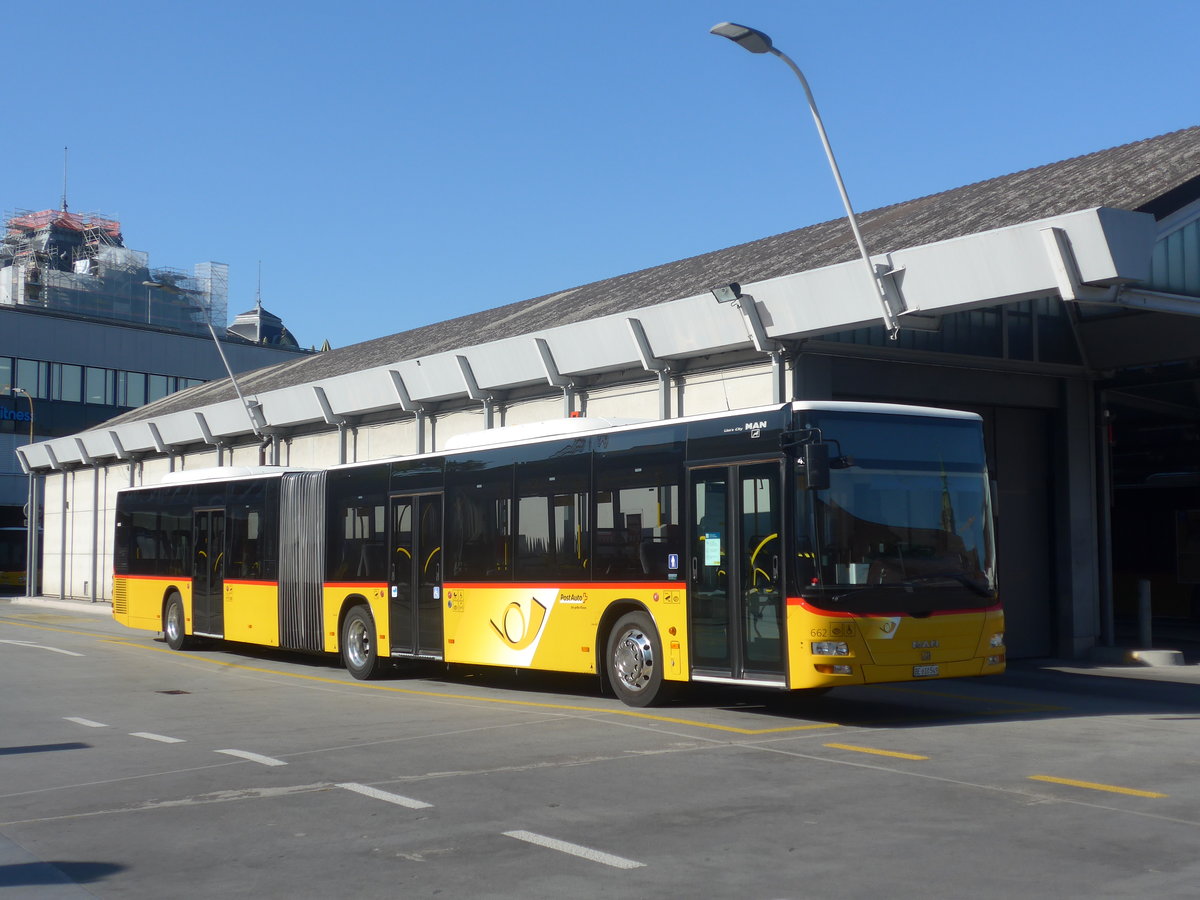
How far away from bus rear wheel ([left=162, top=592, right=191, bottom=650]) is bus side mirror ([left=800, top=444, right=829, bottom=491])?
53.0ft

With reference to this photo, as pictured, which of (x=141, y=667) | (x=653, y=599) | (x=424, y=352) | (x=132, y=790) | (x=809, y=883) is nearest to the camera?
(x=809, y=883)

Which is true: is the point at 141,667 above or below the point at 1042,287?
below

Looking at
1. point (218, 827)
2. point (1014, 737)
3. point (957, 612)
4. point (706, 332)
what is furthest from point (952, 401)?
point (218, 827)

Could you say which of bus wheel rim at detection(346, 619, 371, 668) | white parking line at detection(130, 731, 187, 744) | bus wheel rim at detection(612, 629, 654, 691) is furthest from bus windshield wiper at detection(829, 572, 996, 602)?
bus wheel rim at detection(346, 619, 371, 668)

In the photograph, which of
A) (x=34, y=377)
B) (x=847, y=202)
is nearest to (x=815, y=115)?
(x=847, y=202)

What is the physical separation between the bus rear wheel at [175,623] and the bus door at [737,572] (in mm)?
14326

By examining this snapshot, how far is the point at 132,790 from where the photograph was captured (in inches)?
398

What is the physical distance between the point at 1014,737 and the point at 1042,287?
5.92m

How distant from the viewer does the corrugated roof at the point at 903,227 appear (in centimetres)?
1900

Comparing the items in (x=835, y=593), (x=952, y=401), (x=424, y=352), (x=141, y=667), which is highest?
(x=424, y=352)

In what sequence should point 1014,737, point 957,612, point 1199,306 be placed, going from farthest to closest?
point 1199,306, point 957,612, point 1014,737

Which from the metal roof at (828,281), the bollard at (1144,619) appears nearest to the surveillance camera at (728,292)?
the metal roof at (828,281)

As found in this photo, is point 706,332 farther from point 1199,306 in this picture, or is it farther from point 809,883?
point 809,883

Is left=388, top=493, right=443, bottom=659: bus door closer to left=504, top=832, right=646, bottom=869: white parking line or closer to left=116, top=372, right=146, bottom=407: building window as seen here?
left=504, top=832, right=646, bottom=869: white parking line
